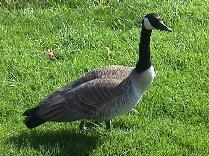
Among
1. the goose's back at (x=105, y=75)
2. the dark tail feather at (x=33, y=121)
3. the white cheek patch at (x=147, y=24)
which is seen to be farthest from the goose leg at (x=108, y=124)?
the white cheek patch at (x=147, y=24)

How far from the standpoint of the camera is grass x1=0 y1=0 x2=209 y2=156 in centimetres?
555

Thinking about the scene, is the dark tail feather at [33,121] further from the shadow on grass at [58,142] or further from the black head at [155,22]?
the black head at [155,22]

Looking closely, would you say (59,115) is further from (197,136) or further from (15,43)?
(15,43)

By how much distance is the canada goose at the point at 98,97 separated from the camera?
5.36 metres

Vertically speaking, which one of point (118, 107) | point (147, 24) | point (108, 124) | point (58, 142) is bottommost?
point (58, 142)

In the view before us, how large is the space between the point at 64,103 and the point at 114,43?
2169mm

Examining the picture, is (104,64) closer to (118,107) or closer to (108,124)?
(108,124)

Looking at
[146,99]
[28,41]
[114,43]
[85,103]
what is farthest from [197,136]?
[28,41]

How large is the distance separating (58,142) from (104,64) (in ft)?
5.66

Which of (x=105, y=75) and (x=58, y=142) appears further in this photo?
(x=105, y=75)

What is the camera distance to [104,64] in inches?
274

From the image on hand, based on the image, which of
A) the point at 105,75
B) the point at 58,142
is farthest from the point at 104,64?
the point at 58,142

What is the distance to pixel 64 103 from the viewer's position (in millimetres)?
5426

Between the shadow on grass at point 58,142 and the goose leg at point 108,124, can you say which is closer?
the shadow on grass at point 58,142
